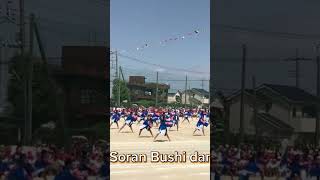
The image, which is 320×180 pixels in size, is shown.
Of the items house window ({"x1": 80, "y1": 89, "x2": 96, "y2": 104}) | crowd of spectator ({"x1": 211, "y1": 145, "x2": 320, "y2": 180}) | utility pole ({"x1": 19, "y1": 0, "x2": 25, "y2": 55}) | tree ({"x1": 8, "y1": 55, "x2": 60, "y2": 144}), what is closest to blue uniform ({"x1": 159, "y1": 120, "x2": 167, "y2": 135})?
crowd of spectator ({"x1": 211, "y1": 145, "x2": 320, "y2": 180})

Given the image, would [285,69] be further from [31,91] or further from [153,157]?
[153,157]

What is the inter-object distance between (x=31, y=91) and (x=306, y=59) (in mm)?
2755

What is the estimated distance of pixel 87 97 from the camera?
5.49 meters

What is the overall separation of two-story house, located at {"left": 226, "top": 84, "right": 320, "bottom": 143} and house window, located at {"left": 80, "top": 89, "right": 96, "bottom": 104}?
1339 mm

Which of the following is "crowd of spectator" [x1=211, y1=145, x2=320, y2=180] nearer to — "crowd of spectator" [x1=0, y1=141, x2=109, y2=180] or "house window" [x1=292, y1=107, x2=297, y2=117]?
"house window" [x1=292, y1=107, x2=297, y2=117]

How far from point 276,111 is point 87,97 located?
1.91m

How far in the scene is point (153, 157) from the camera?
1057 cm

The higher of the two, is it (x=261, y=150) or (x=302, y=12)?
(x=302, y=12)

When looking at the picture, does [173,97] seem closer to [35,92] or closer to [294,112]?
[294,112]

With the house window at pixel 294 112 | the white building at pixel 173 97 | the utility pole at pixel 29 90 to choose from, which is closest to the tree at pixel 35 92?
the utility pole at pixel 29 90

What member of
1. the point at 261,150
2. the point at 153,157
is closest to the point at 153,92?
the point at 153,157

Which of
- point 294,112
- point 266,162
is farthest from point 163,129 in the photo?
point 294,112

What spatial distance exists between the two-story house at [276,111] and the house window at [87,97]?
1339 millimetres

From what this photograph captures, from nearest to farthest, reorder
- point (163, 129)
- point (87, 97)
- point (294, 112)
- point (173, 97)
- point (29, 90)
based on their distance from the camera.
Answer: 1. point (29, 90)
2. point (87, 97)
3. point (294, 112)
4. point (163, 129)
5. point (173, 97)
